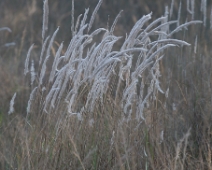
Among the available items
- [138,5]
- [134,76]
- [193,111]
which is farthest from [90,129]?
[138,5]

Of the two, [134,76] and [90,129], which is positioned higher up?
[134,76]

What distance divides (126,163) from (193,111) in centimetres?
70

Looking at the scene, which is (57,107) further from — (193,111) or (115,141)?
(193,111)

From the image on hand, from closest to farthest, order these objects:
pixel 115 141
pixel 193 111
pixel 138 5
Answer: pixel 115 141 < pixel 193 111 < pixel 138 5

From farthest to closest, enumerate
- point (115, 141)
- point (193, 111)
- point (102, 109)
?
point (193, 111) < point (102, 109) < point (115, 141)

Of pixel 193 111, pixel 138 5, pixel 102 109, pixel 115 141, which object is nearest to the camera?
pixel 115 141

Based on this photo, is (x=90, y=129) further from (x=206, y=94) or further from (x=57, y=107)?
(x=206, y=94)

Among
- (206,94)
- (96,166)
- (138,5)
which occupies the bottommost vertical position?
(96,166)

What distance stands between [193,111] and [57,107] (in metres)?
0.80

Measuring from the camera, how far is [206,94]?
324 cm

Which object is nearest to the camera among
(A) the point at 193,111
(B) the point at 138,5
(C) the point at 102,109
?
(C) the point at 102,109

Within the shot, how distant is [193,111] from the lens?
320 cm

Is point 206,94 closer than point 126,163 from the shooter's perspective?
No

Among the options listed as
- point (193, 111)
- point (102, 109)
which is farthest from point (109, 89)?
point (193, 111)
